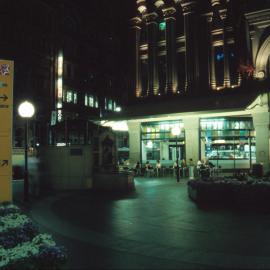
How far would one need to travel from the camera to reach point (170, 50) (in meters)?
29.8

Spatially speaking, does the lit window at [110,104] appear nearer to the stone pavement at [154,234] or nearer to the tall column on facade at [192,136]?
the tall column on facade at [192,136]

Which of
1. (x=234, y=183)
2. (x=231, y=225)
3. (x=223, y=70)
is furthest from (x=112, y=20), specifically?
(x=231, y=225)

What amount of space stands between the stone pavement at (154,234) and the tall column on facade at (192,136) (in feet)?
44.6

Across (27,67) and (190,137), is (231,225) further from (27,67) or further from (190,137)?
(27,67)

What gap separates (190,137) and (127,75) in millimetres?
8837

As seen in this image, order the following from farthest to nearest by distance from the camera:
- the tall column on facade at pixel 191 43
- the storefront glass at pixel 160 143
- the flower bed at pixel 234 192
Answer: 1. the storefront glass at pixel 160 143
2. the tall column on facade at pixel 191 43
3. the flower bed at pixel 234 192

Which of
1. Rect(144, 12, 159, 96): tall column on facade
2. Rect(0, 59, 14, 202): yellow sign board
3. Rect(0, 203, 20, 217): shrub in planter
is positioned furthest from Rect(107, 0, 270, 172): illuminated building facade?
Rect(0, 203, 20, 217): shrub in planter

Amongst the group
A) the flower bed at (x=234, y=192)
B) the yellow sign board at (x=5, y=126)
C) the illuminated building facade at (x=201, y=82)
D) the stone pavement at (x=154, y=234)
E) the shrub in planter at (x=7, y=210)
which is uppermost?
the illuminated building facade at (x=201, y=82)

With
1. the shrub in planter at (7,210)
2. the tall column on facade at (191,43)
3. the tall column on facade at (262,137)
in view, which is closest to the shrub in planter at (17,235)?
the shrub in planter at (7,210)

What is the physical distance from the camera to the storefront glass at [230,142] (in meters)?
25.8

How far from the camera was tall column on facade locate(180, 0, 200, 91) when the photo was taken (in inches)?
1109

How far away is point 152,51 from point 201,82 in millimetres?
5599

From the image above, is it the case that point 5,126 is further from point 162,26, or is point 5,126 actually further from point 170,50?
point 162,26

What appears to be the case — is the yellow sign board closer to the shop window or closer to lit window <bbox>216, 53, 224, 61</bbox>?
lit window <bbox>216, 53, 224, 61</bbox>
